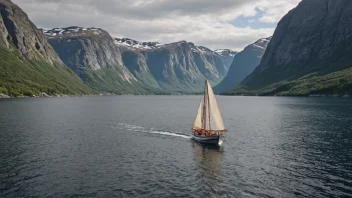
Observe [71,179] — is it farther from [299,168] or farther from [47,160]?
[299,168]

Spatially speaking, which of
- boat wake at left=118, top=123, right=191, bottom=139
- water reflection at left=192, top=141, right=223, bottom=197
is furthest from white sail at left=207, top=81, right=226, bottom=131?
boat wake at left=118, top=123, right=191, bottom=139

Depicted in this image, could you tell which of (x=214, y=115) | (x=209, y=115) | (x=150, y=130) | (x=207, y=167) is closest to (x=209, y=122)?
(x=209, y=115)

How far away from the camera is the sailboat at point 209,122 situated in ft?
247

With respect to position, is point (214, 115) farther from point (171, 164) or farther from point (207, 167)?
point (171, 164)

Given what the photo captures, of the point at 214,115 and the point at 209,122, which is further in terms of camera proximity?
the point at 209,122

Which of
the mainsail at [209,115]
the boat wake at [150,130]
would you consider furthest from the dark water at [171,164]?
the mainsail at [209,115]

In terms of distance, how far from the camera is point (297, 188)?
43312 mm

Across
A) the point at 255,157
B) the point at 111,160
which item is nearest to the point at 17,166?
the point at 111,160

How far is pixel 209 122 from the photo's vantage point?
255 feet

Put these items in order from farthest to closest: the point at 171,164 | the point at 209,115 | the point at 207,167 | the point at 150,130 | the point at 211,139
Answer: the point at 150,130
the point at 209,115
the point at 211,139
the point at 171,164
the point at 207,167

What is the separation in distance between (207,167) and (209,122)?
24020mm

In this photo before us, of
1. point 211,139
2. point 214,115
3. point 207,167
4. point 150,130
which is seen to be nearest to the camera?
point 207,167

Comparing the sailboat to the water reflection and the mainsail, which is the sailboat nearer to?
the mainsail

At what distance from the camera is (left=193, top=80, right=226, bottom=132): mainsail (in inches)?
3004
